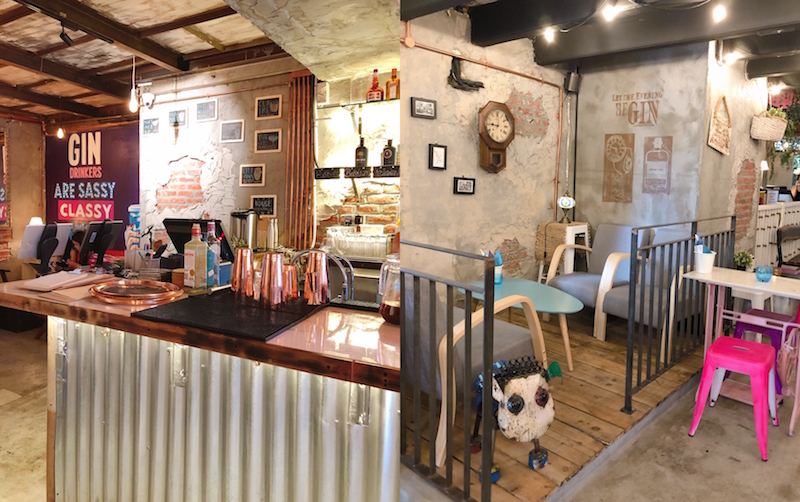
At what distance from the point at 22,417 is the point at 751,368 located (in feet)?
12.4

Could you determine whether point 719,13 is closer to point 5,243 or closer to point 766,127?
point 766,127

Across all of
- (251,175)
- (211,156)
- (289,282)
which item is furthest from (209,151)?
(289,282)

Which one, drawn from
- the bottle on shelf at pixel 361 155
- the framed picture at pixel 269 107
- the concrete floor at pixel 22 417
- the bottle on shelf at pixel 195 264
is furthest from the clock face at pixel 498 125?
the concrete floor at pixel 22 417

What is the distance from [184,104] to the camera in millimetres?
2803

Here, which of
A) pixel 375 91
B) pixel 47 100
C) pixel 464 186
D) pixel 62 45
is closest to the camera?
pixel 375 91

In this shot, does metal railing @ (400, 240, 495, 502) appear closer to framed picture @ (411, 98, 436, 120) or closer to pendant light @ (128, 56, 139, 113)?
framed picture @ (411, 98, 436, 120)

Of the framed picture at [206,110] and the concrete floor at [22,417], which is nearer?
the concrete floor at [22,417]

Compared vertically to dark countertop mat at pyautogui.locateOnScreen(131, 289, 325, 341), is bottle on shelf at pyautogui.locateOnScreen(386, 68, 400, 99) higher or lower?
higher

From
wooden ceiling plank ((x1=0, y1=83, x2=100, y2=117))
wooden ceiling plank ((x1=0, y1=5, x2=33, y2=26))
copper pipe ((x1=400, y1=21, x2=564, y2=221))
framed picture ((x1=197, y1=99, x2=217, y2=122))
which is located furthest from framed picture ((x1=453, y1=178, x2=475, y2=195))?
wooden ceiling plank ((x1=0, y1=5, x2=33, y2=26))

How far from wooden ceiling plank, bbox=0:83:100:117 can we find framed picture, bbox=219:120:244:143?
55.1 inches

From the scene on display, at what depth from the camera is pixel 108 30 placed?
3223 millimetres

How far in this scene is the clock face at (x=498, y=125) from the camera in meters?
3.99

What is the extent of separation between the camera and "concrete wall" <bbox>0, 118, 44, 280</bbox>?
10.3ft

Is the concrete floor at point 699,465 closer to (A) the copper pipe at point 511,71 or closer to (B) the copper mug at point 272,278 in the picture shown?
(B) the copper mug at point 272,278
